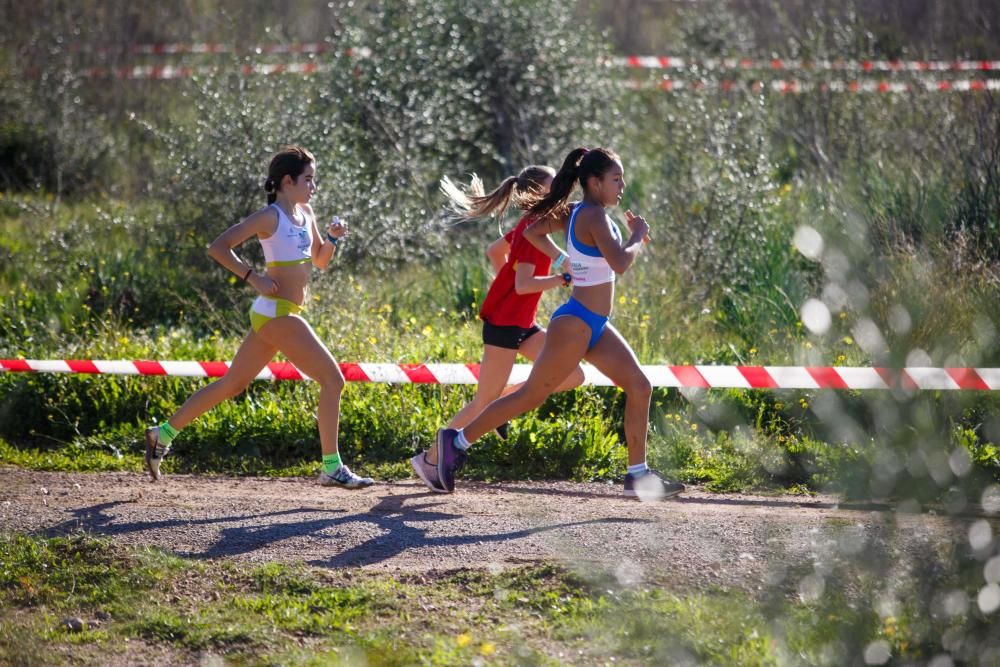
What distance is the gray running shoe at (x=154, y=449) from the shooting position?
668 cm

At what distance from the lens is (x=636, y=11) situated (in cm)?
2252

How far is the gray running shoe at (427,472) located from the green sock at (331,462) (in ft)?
1.42

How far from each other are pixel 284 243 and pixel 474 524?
1.75m

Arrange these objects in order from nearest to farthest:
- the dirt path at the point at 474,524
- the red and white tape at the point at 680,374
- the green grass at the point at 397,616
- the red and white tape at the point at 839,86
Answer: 1. the green grass at the point at 397,616
2. the dirt path at the point at 474,524
3. the red and white tape at the point at 680,374
4. the red and white tape at the point at 839,86

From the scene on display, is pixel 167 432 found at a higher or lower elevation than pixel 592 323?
lower

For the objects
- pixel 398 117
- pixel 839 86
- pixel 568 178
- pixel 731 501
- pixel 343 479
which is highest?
pixel 839 86

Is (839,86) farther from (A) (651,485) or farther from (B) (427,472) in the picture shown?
(B) (427,472)

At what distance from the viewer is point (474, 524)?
588cm

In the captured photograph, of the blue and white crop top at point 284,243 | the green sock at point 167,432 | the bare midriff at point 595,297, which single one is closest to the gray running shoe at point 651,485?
the bare midriff at point 595,297

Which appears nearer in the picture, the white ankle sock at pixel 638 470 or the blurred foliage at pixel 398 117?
the white ankle sock at pixel 638 470

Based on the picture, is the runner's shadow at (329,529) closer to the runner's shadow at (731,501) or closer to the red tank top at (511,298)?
the runner's shadow at (731,501)

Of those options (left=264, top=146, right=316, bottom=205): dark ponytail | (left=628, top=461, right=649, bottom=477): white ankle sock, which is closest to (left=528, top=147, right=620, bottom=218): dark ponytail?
(left=264, top=146, right=316, bottom=205): dark ponytail

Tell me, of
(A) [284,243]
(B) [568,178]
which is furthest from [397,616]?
(B) [568,178]

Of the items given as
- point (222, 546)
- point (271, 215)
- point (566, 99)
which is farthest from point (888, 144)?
point (222, 546)
